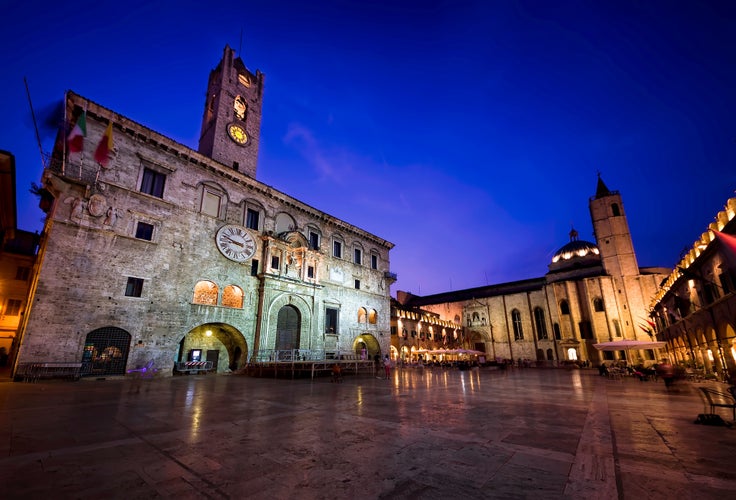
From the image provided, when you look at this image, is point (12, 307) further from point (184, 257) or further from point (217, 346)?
point (184, 257)

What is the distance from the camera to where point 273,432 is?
5.31 metres

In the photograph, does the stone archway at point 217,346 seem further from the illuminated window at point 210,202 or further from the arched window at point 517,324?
the arched window at point 517,324

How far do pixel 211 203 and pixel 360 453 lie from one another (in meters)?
22.3

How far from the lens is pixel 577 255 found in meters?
50.8

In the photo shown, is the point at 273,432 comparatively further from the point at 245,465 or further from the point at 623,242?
the point at 623,242

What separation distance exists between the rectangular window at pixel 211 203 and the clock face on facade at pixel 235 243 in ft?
4.12

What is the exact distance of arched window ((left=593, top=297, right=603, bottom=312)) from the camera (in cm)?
4188

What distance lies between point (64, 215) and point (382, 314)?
26635mm

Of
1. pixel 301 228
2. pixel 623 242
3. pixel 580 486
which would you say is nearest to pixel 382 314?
pixel 301 228

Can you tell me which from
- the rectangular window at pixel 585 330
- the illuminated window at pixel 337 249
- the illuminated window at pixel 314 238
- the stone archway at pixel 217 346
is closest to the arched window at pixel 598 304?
the rectangular window at pixel 585 330

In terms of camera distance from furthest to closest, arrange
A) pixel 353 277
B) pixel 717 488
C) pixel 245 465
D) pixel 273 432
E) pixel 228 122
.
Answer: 1. pixel 353 277
2. pixel 228 122
3. pixel 273 432
4. pixel 245 465
5. pixel 717 488

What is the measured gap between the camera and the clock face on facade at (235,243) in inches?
867

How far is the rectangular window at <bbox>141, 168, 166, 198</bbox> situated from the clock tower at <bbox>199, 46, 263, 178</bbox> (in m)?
6.59

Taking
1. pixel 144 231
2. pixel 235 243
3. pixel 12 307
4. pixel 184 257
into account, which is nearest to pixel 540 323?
pixel 235 243
